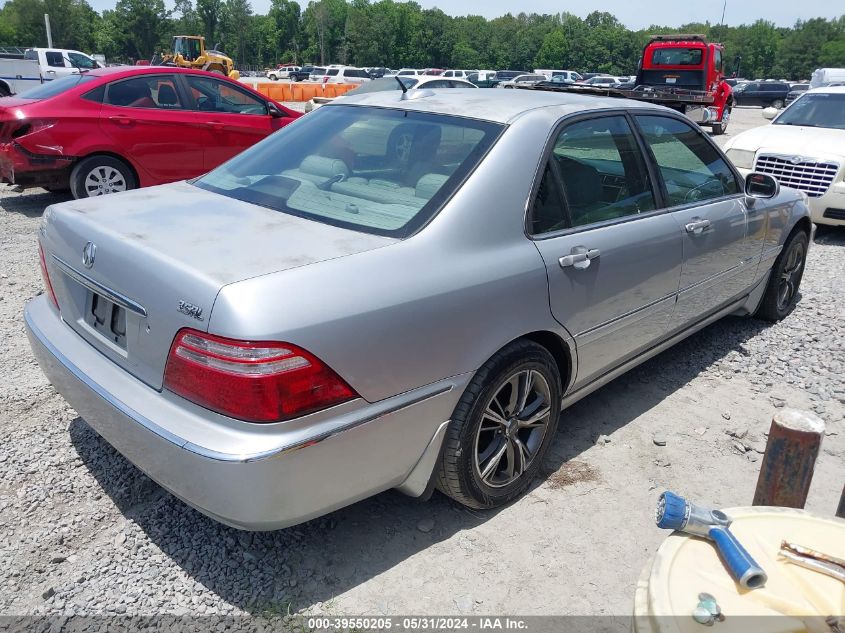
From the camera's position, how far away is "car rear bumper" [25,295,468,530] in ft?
6.89

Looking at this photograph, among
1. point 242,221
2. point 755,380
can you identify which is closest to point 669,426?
point 755,380

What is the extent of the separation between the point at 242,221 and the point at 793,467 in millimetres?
2124

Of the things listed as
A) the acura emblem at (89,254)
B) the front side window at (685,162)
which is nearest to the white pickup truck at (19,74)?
the acura emblem at (89,254)

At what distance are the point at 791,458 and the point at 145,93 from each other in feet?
25.5

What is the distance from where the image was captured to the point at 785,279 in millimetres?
5270

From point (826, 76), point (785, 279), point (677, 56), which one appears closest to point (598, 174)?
point (785, 279)

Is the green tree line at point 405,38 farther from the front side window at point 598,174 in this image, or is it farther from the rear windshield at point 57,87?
the front side window at point 598,174

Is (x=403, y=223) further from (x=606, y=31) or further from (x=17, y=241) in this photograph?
(x=606, y=31)

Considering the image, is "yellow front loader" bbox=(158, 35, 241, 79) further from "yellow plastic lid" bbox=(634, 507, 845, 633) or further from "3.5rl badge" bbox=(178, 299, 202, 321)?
"yellow plastic lid" bbox=(634, 507, 845, 633)

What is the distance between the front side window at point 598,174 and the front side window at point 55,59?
89.6ft

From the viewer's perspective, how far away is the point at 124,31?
88750 millimetres

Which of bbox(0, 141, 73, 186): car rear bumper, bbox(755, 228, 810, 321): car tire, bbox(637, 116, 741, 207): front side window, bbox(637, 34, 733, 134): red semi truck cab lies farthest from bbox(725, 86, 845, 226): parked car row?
bbox(637, 34, 733, 134): red semi truck cab

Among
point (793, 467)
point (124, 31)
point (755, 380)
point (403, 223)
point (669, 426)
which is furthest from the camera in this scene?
point (124, 31)

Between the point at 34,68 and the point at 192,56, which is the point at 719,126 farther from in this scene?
the point at 192,56
